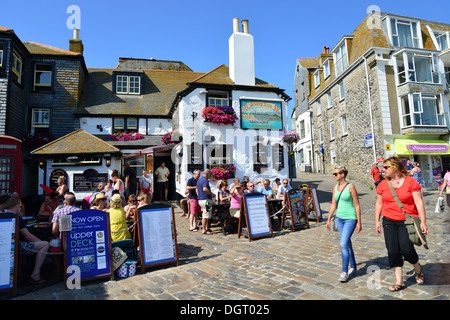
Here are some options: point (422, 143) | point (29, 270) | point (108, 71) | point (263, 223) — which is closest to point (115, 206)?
point (29, 270)

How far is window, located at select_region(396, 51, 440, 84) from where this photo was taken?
61.5ft

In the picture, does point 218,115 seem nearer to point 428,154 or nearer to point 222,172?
point 222,172

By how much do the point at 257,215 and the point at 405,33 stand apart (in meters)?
21.6

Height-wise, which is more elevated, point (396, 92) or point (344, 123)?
point (396, 92)

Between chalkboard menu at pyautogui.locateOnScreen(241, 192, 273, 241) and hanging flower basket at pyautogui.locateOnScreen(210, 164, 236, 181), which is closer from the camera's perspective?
chalkboard menu at pyautogui.locateOnScreen(241, 192, 273, 241)

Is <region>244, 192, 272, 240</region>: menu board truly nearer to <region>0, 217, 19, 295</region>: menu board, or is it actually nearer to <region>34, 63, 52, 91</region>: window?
<region>0, 217, 19, 295</region>: menu board

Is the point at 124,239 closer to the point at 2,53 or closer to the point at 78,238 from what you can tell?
the point at 78,238

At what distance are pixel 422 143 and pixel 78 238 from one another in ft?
71.5

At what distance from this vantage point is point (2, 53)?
13.9 meters

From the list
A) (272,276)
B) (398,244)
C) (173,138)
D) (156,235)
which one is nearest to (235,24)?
(173,138)

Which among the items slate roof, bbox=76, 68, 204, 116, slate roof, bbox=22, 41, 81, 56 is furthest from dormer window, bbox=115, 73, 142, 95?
slate roof, bbox=22, 41, 81, 56

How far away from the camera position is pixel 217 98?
1512cm

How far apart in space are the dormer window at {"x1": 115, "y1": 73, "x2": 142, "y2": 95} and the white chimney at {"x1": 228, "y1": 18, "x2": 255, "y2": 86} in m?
7.07

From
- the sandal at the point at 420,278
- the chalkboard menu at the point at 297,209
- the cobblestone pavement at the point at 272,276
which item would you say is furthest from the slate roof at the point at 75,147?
the sandal at the point at 420,278
